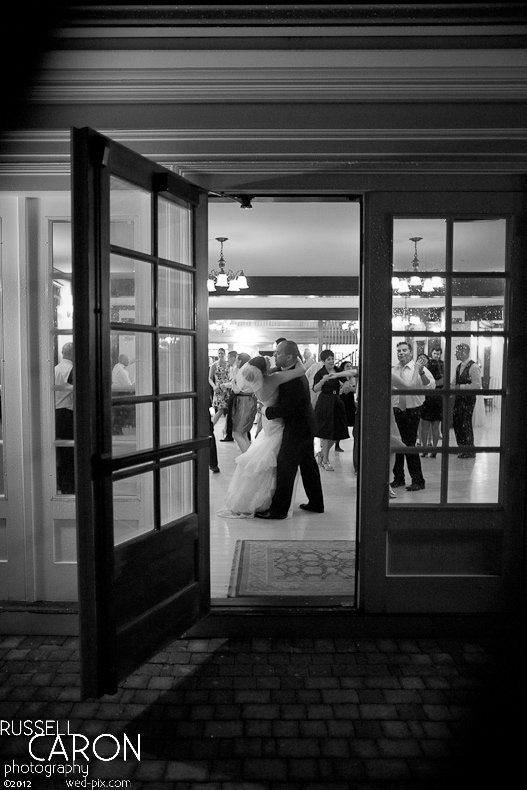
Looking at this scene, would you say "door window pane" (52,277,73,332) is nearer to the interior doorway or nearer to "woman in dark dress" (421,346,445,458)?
the interior doorway

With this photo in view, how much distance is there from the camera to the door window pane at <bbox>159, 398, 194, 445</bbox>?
9.53ft

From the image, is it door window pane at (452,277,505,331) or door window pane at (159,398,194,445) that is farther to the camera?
door window pane at (452,277,505,331)

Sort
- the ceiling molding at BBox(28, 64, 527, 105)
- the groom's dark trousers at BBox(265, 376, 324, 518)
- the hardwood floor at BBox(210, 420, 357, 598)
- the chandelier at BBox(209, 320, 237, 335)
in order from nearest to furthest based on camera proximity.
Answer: the ceiling molding at BBox(28, 64, 527, 105), the hardwood floor at BBox(210, 420, 357, 598), the groom's dark trousers at BBox(265, 376, 324, 518), the chandelier at BBox(209, 320, 237, 335)

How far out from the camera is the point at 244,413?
792cm

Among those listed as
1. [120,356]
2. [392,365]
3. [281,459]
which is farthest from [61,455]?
[281,459]

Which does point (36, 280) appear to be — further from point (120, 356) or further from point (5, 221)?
point (120, 356)

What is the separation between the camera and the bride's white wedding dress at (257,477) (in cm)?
536

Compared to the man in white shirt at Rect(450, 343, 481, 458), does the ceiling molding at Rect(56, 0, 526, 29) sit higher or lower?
higher

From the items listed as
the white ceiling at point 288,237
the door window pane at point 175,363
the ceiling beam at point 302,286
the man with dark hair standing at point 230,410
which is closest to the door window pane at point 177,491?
the door window pane at point 175,363

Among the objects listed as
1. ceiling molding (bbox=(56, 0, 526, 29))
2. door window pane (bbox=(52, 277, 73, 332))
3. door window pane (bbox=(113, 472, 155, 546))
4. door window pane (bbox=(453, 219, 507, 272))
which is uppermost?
ceiling molding (bbox=(56, 0, 526, 29))

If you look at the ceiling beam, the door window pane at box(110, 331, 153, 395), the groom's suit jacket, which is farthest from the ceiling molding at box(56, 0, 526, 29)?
the ceiling beam

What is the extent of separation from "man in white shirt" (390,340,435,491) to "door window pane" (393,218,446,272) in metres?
0.43

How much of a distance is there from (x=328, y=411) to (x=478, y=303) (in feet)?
16.1

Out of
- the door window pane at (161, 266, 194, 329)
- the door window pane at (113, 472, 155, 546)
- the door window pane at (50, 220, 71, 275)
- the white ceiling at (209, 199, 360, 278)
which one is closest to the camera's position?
the door window pane at (113, 472, 155, 546)
